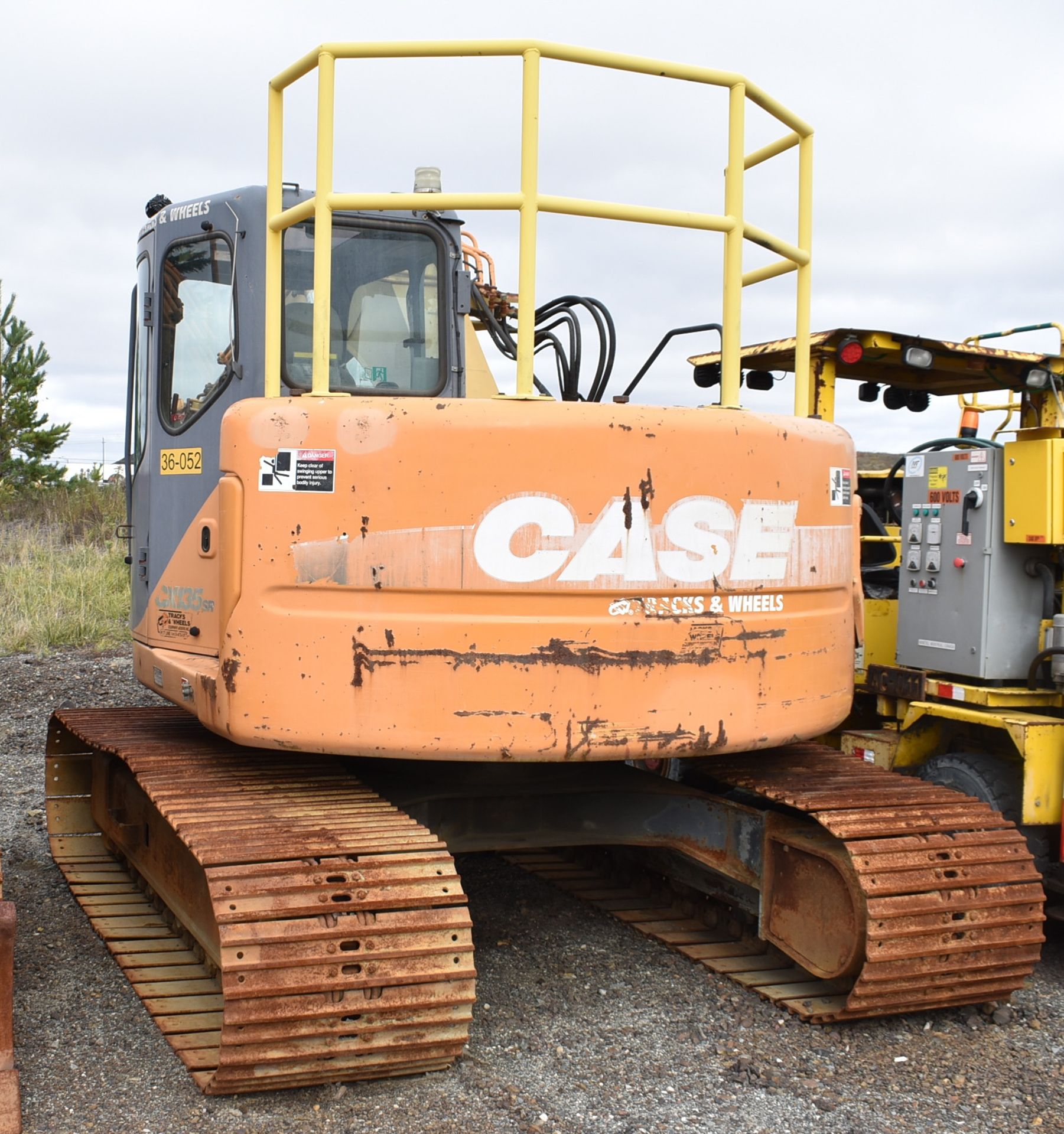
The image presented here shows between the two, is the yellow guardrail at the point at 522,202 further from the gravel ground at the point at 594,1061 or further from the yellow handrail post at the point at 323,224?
the gravel ground at the point at 594,1061

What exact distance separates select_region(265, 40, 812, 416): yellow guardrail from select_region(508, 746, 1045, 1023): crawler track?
1.47 meters

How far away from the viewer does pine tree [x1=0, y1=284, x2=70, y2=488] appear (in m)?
22.3

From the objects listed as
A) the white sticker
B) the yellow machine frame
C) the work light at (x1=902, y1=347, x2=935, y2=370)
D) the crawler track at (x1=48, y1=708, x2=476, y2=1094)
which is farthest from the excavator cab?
the work light at (x1=902, y1=347, x2=935, y2=370)

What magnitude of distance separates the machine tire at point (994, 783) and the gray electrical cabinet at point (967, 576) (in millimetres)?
400

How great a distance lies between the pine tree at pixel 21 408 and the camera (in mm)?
22281

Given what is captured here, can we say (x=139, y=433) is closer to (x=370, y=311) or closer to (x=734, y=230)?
(x=370, y=311)

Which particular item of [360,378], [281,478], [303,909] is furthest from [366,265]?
[303,909]

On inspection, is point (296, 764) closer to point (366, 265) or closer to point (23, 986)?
point (23, 986)

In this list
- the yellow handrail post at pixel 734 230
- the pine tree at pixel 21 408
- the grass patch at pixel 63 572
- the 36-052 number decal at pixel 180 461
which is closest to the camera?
the yellow handrail post at pixel 734 230

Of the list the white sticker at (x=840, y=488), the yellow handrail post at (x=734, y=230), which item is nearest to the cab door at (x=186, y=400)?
the yellow handrail post at (x=734, y=230)

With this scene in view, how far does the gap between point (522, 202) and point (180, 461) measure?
1.81 metres

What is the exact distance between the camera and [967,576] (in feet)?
18.7

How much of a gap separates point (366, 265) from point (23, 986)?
2.91 meters

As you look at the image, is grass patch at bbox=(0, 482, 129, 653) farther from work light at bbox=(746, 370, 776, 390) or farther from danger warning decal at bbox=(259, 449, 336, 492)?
danger warning decal at bbox=(259, 449, 336, 492)
